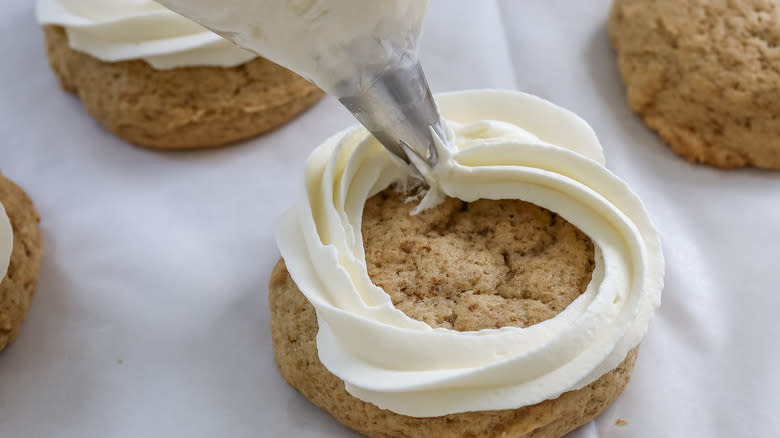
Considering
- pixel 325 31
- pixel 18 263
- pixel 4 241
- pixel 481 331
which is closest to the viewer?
pixel 325 31

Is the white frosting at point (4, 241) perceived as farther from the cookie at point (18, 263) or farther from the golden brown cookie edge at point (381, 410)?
the golden brown cookie edge at point (381, 410)

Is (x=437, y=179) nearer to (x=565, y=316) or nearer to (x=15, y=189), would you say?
(x=565, y=316)

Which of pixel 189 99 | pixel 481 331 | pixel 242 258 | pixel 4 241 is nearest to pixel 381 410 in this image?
pixel 481 331

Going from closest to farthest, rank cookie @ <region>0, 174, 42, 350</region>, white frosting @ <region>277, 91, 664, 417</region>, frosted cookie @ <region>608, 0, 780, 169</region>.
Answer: white frosting @ <region>277, 91, 664, 417</region> → cookie @ <region>0, 174, 42, 350</region> → frosted cookie @ <region>608, 0, 780, 169</region>

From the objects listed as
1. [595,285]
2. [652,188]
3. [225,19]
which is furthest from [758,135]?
[225,19]

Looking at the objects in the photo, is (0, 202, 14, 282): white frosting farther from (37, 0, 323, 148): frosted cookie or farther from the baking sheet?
(37, 0, 323, 148): frosted cookie

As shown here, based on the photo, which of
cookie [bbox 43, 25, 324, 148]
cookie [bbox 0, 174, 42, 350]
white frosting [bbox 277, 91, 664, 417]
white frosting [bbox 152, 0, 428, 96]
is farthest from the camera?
cookie [bbox 43, 25, 324, 148]

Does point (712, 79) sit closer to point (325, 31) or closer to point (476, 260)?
point (476, 260)

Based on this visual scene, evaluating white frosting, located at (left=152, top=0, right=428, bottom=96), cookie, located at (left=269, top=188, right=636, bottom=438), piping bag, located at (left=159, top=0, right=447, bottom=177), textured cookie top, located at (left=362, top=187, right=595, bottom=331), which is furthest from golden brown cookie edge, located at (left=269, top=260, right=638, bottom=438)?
white frosting, located at (left=152, top=0, right=428, bottom=96)
